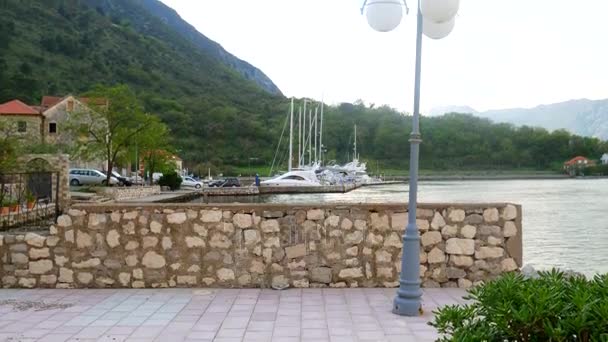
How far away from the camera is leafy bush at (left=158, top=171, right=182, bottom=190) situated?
48344 millimetres

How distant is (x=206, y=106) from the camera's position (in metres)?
103

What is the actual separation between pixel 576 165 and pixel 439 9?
128 meters

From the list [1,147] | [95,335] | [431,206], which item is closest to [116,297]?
[95,335]

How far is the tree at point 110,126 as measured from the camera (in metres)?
41.3

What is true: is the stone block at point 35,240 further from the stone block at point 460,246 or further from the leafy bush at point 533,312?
the leafy bush at point 533,312

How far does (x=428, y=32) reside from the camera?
22.1 ft

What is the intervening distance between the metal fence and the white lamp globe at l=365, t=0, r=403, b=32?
8.97 metres

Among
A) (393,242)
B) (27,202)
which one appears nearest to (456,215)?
(393,242)

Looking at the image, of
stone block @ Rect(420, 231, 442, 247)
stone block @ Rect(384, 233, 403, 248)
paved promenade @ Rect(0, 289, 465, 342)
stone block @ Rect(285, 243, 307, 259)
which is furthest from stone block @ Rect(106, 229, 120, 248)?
stone block @ Rect(420, 231, 442, 247)

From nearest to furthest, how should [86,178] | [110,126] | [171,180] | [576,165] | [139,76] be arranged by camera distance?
[110,126]
[86,178]
[171,180]
[139,76]
[576,165]

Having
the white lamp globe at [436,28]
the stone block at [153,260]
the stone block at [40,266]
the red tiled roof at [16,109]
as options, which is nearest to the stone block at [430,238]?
the white lamp globe at [436,28]

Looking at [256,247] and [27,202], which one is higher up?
[256,247]

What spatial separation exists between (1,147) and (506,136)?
121542 millimetres

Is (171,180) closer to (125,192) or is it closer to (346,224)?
(125,192)
